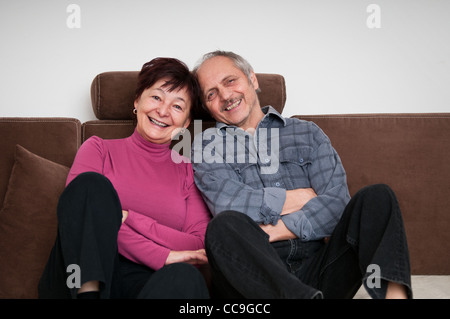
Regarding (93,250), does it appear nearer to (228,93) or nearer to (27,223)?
(27,223)

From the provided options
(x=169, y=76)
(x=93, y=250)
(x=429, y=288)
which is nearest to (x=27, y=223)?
(x=93, y=250)

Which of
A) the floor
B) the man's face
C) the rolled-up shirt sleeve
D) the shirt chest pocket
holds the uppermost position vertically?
the man's face

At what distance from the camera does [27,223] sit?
140cm

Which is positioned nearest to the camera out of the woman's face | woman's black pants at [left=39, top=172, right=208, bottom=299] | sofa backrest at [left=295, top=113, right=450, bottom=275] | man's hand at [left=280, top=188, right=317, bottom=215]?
woman's black pants at [left=39, top=172, right=208, bottom=299]

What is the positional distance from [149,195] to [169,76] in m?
0.47

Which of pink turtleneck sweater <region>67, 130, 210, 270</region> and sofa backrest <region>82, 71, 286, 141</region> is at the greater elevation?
sofa backrest <region>82, 71, 286, 141</region>

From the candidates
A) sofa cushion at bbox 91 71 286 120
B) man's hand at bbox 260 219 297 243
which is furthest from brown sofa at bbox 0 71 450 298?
man's hand at bbox 260 219 297 243

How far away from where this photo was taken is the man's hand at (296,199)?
138cm

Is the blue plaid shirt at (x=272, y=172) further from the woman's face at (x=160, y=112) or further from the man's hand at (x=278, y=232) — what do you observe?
the woman's face at (x=160, y=112)

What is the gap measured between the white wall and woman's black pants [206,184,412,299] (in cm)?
108

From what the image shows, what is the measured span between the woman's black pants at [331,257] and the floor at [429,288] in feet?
1.71

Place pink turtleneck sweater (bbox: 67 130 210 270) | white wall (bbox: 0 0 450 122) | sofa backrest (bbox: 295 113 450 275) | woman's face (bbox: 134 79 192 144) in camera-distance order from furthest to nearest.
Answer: white wall (bbox: 0 0 450 122), sofa backrest (bbox: 295 113 450 275), woman's face (bbox: 134 79 192 144), pink turtleneck sweater (bbox: 67 130 210 270)

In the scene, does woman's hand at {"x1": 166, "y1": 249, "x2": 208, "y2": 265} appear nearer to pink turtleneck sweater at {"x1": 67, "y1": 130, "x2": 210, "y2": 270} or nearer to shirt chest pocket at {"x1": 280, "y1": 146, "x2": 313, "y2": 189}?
pink turtleneck sweater at {"x1": 67, "y1": 130, "x2": 210, "y2": 270}

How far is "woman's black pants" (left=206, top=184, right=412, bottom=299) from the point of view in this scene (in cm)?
94
